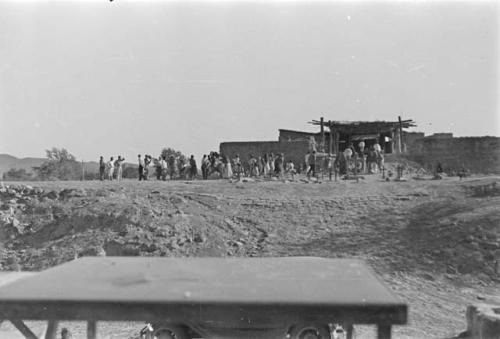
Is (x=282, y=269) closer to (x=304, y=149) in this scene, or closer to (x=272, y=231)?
(x=272, y=231)

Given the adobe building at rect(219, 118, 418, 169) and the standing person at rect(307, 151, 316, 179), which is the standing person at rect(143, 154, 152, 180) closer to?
the adobe building at rect(219, 118, 418, 169)

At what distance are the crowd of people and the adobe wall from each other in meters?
2.99

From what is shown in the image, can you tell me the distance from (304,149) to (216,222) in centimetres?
962

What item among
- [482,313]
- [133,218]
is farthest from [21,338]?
[133,218]

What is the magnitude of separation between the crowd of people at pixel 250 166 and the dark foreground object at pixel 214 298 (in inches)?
623

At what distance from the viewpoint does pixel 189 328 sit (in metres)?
4.39

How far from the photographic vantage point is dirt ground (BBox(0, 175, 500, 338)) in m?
11.6

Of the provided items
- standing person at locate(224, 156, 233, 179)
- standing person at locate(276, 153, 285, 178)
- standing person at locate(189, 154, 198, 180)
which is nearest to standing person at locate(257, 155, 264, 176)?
standing person at locate(276, 153, 285, 178)

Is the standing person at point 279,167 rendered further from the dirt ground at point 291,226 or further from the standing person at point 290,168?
the dirt ground at point 291,226

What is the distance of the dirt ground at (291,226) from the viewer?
1158cm

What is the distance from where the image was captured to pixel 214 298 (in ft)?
11.6

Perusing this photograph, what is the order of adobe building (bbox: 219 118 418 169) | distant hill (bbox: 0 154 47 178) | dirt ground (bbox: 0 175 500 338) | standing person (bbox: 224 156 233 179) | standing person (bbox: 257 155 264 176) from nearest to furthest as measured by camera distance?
dirt ground (bbox: 0 175 500 338)
standing person (bbox: 224 156 233 179)
standing person (bbox: 257 155 264 176)
adobe building (bbox: 219 118 418 169)
distant hill (bbox: 0 154 47 178)

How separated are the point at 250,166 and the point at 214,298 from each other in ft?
59.4

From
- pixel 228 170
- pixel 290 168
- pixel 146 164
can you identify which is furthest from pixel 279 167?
pixel 146 164
